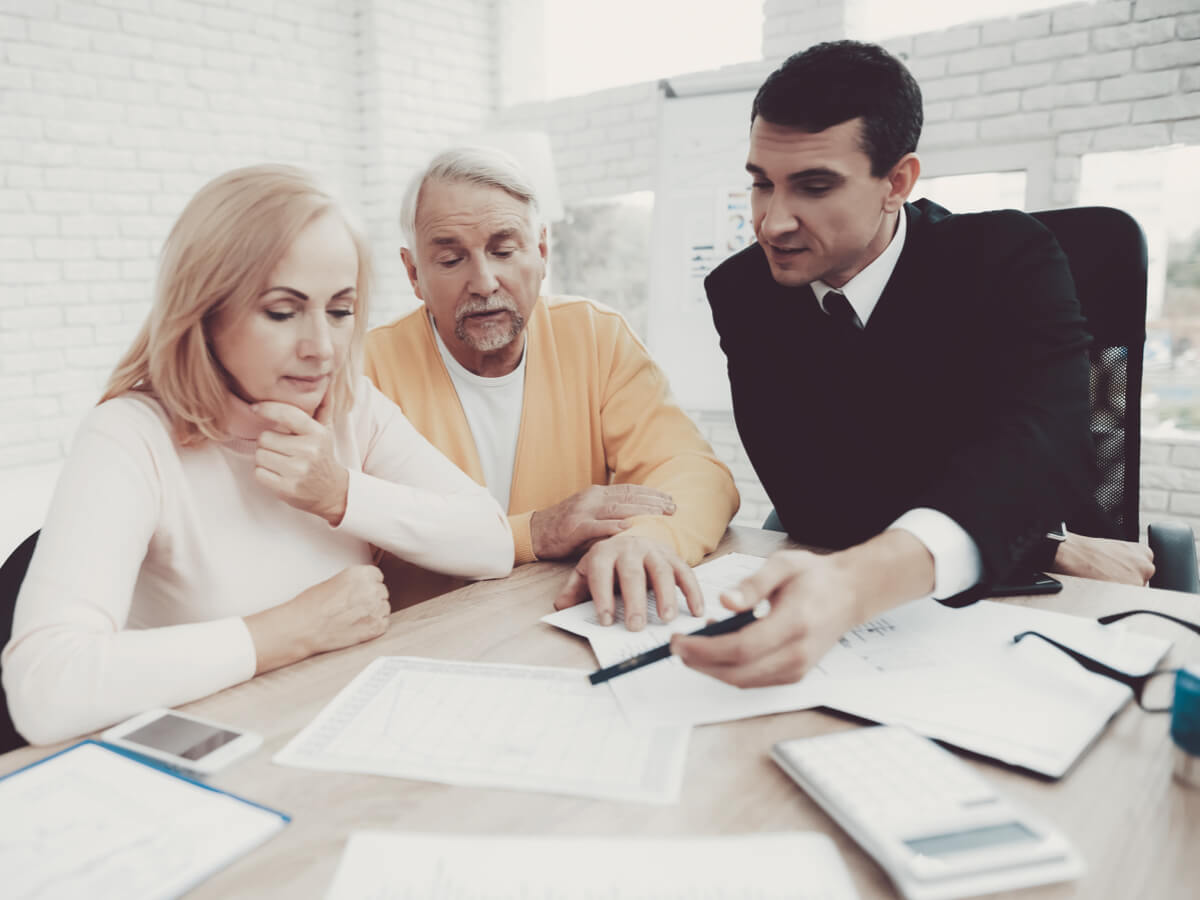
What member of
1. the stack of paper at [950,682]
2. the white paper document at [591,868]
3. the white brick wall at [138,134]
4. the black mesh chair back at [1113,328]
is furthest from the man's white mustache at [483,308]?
the white brick wall at [138,134]

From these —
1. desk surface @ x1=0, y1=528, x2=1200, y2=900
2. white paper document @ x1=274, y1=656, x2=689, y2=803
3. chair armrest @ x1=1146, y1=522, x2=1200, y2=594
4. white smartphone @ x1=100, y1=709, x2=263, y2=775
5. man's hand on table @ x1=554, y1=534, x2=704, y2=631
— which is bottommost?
chair armrest @ x1=1146, y1=522, x2=1200, y2=594

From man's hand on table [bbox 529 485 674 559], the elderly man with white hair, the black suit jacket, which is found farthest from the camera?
the elderly man with white hair

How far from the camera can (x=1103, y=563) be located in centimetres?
136

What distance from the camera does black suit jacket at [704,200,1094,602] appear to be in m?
1.14

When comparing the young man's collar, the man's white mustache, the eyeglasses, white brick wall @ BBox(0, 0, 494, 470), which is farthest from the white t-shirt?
white brick wall @ BBox(0, 0, 494, 470)

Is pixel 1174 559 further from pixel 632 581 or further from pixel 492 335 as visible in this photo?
pixel 492 335

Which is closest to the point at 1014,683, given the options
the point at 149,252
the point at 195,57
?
the point at 149,252

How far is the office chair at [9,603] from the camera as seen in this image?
3.23 feet

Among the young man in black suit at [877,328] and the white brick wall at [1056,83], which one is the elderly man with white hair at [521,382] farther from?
the white brick wall at [1056,83]

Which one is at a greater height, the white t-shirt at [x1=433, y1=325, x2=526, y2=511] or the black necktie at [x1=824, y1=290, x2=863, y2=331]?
the black necktie at [x1=824, y1=290, x2=863, y2=331]

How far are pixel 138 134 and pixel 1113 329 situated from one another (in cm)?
367

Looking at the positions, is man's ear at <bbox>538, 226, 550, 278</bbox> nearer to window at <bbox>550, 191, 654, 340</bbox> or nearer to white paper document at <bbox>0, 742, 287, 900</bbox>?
white paper document at <bbox>0, 742, 287, 900</bbox>

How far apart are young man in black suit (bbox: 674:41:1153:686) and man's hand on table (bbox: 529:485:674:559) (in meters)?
0.29

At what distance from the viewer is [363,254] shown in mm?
1136
